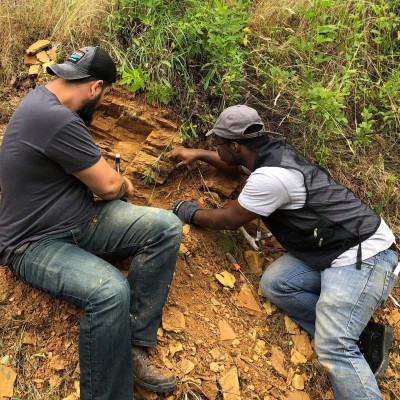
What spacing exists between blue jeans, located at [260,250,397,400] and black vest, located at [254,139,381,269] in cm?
12

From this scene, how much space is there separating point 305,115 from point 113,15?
184 centimetres

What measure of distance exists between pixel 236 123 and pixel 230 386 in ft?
5.32

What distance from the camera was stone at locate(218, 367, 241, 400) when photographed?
2.61m

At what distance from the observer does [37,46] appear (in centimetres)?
375

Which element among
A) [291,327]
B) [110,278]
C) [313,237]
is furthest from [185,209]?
[291,327]

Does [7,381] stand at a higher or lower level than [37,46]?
lower

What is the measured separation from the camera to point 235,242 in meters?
3.34

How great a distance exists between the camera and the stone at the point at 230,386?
2.61m

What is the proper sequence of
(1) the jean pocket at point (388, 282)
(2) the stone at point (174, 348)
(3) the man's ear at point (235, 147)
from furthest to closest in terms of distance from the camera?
1. (3) the man's ear at point (235, 147)
2. (1) the jean pocket at point (388, 282)
3. (2) the stone at point (174, 348)

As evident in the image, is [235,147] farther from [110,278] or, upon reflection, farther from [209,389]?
[209,389]

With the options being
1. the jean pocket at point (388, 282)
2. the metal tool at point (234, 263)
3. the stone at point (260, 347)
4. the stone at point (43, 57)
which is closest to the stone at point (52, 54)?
the stone at point (43, 57)

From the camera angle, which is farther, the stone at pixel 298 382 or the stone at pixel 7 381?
the stone at pixel 298 382

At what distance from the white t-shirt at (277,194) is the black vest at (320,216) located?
4 cm

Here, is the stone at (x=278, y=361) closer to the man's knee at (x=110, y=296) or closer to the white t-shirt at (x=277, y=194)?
the white t-shirt at (x=277, y=194)
